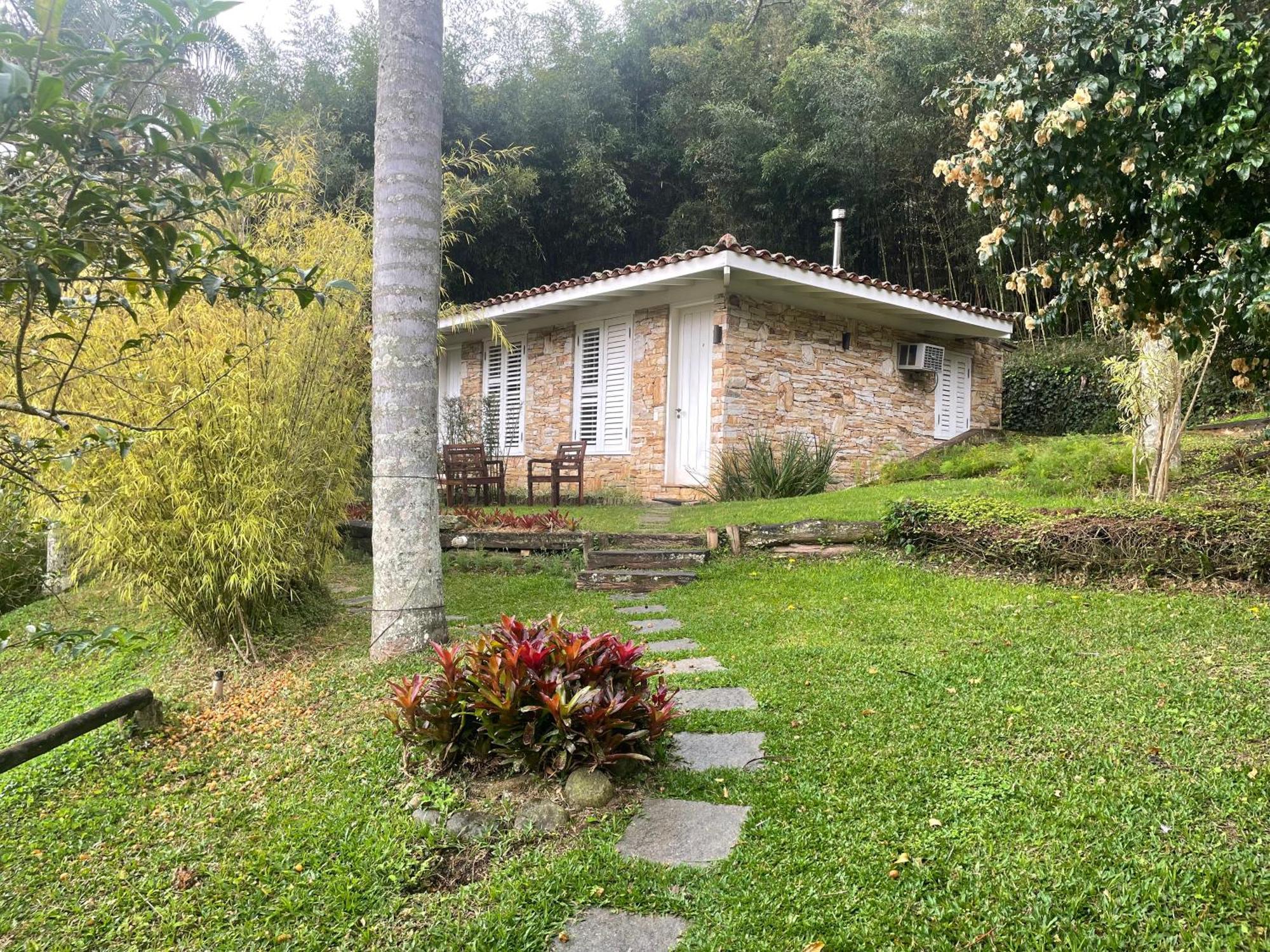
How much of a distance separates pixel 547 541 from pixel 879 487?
13.4 ft

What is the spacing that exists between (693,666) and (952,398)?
30.4 feet

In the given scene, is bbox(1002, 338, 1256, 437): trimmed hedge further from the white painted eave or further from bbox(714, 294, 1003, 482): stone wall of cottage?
the white painted eave

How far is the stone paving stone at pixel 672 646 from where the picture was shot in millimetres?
4098

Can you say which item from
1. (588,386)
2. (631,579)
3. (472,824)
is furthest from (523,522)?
(472,824)

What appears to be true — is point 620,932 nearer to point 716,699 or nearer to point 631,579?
point 716,699

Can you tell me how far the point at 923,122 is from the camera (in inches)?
511

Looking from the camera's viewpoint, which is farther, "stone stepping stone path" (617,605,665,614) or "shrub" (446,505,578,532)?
"shrub" (446,505,578,532)

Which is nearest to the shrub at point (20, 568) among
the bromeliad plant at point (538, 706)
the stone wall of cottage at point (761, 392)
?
the bromeliad plant at point (538, 706)

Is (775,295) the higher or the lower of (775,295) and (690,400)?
the higher

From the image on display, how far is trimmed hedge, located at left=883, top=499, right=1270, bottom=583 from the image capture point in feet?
14.6

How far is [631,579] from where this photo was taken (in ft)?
19.4

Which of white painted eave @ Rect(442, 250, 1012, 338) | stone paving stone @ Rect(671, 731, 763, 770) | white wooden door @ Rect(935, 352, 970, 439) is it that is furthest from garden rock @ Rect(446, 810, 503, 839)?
white wooden door @ Rect(935, 352, 970, 439)

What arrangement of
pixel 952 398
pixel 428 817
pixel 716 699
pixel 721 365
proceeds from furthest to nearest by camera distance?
pixel 952 398
pixel 721 365
pixel 716 699
pixel 428 817

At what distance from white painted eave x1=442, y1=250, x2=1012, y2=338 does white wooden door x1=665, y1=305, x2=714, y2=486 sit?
564mm
